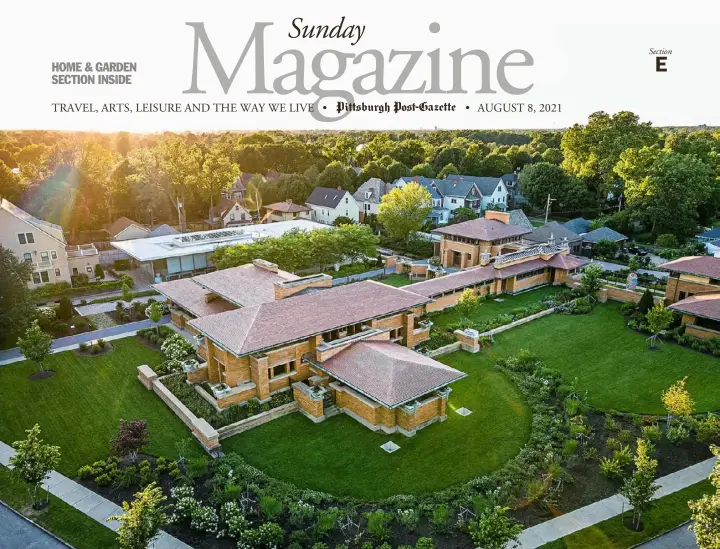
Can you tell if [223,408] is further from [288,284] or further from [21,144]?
[21,144]

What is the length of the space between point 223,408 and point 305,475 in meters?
6.58

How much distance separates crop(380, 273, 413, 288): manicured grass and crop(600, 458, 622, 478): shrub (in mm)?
28449

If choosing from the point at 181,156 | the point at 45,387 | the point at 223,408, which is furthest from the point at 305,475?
the point at 181,156

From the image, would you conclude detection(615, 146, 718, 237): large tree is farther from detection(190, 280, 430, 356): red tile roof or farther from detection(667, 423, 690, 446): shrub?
detection(667, 423, 690, 446): shrub

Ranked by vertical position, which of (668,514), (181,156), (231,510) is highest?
(181,156)

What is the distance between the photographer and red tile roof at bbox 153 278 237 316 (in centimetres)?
3466

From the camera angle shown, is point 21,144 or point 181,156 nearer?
point 181,156

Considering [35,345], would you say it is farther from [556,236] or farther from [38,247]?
[556,236]

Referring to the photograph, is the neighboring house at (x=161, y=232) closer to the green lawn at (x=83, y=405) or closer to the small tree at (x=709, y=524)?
the green lawn at (x=83, y=405)

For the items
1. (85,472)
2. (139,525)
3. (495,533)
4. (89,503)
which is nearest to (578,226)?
(495,533)

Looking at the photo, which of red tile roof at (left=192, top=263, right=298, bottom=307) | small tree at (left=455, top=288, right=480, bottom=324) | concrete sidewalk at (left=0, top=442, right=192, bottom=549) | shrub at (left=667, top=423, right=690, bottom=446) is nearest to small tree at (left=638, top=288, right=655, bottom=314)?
small tree at (left=455, top=288, right=480, bottom=324)

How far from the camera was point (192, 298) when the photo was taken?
36375 millimetres

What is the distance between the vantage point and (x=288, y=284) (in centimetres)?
3256

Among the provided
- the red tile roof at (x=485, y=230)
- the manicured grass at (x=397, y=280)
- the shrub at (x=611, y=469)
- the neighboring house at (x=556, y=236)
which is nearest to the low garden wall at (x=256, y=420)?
the shrub at (x=611, y=469)
